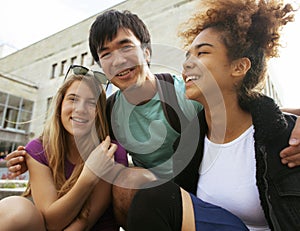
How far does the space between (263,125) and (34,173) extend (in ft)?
3.35

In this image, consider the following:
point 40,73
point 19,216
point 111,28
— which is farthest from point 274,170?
point 40,73

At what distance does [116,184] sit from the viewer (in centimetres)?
116

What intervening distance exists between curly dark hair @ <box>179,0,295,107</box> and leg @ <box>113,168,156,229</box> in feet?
1.81

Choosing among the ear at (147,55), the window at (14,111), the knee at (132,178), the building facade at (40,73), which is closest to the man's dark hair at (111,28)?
the ear at (147,55)

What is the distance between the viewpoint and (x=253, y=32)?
1.21 meters

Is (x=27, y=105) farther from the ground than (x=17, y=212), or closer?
farther from the ground

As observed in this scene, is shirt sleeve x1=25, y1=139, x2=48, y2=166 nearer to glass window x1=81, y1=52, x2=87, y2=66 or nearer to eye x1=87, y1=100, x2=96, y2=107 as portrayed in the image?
eye x1=87, y1=100, x2=96, y2=107

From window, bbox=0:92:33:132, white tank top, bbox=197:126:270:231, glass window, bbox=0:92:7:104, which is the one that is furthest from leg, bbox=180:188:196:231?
glass window, bbox=0:92:7:104

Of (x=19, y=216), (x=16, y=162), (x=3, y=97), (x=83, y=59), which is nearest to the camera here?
(x=19, y=216)

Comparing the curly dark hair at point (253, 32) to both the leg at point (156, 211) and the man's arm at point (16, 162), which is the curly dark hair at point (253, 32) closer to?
the leg at point (156, 211)

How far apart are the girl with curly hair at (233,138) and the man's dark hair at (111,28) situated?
1.30ft

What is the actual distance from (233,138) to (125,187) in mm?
511

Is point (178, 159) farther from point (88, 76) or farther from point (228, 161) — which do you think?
point (88, 76)

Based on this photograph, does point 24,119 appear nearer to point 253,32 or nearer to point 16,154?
point 16,154
